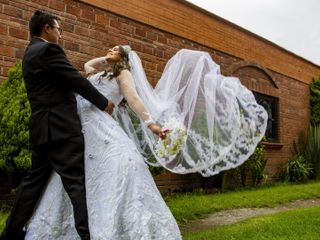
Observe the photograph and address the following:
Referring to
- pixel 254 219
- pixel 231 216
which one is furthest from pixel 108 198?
pixel 231 216

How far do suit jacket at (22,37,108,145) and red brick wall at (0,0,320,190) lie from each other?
319 cm

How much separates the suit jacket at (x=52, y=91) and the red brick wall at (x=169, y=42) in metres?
3.19

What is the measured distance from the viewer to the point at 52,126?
3.14 metres

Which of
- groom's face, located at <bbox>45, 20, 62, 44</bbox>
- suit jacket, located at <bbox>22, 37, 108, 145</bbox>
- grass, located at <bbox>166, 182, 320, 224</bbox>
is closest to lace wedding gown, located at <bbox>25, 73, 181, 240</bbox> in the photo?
suit jacket, located at <bbox>22, 37, 108, 145</bbox>

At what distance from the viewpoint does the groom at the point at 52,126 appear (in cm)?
309

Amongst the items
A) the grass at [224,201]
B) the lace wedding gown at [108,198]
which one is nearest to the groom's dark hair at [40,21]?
the lace wedding gown at [108,198]

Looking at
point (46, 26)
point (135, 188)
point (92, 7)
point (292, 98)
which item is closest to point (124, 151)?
point (135, 188)

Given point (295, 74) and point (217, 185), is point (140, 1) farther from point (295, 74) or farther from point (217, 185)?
point (295, 74)

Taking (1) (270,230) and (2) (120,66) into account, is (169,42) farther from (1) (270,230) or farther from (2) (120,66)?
(2) (120,66)

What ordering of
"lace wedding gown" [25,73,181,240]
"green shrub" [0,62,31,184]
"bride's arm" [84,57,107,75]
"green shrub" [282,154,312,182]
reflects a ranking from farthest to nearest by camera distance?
"green shrub" [282,154,312,182], "green shrub" [0,62,31,184], "bride's arm" [84,57,107,75], "lace wedding gown" [25,73,181,240]

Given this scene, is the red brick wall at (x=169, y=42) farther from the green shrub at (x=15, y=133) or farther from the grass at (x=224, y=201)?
the grass at (x=224, y=201)

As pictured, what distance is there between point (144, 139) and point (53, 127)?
1.14 m

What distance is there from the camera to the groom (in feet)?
10.2

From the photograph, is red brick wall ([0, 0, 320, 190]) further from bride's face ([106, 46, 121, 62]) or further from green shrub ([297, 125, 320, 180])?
bride's face ([106, 46, 121, 62])
